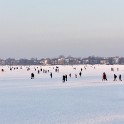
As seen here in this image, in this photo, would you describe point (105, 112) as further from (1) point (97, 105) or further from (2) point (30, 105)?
(2) point (30, 105)

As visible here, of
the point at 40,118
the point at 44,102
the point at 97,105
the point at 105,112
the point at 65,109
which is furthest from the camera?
the point at 44,102

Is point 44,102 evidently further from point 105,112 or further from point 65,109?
point 105,112

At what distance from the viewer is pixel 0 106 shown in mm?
14062

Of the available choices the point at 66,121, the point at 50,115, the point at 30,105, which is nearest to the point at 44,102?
the point at 30,105

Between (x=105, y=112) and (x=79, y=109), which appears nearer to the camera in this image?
(x=105, y=112)

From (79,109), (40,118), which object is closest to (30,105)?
(79,109)

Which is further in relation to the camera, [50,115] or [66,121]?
[50,115]

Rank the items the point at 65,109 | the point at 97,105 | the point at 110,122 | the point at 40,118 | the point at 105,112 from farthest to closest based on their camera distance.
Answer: the point at 97,105 → the point at 65,109 → the point at 105,112 → the point at 40,118 → the point at 110,122

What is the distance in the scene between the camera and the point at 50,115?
11445 mm

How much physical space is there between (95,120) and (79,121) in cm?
45

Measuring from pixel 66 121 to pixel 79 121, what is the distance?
35 cm

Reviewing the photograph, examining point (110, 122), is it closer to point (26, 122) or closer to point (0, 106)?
point (26, 122)

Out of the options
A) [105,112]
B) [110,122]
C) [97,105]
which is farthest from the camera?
[97,105]

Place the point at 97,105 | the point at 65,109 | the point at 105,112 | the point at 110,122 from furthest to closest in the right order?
the point at 97,105
the point at 65,109
the point at 105,112
the point at 110,122
